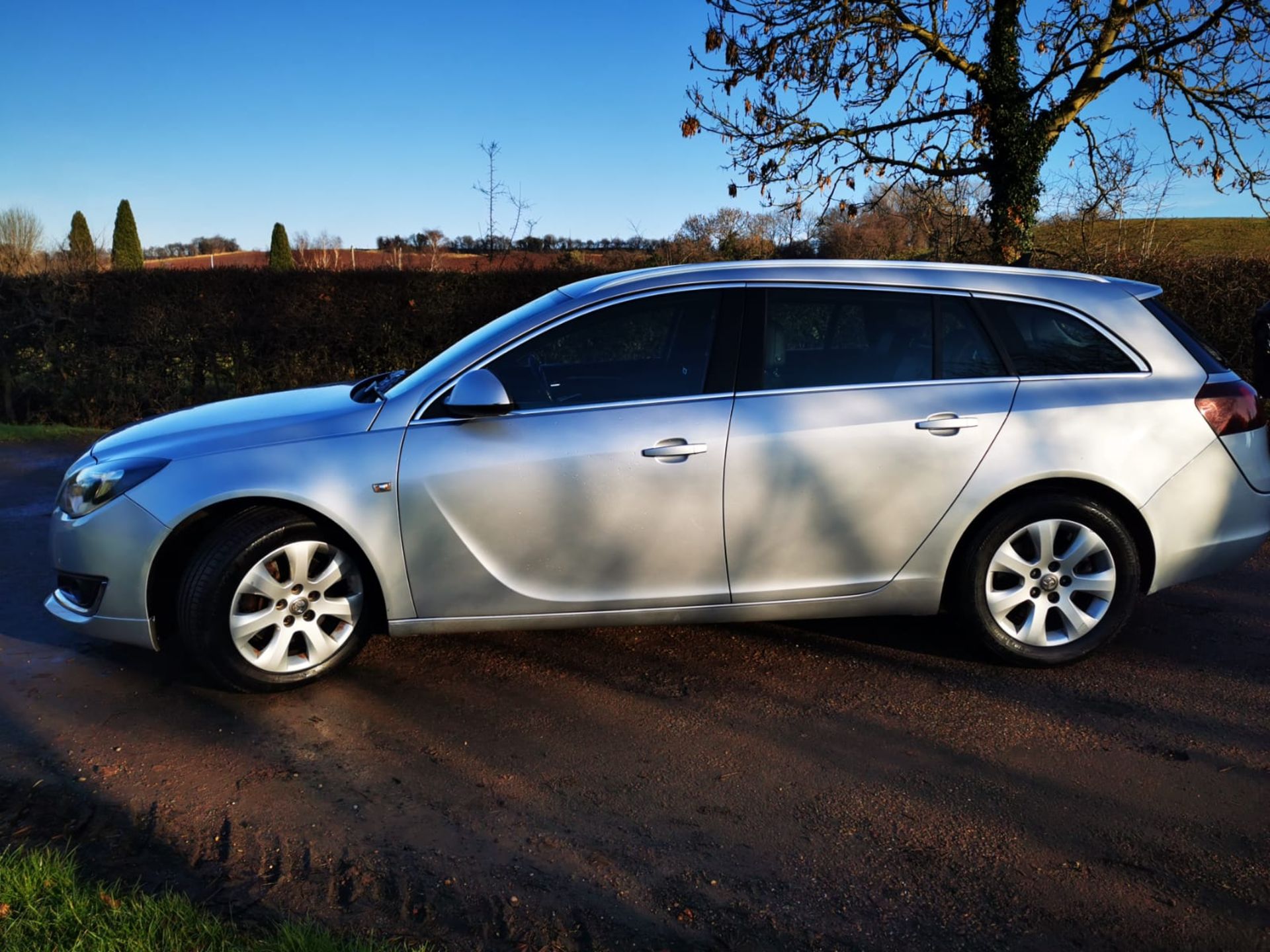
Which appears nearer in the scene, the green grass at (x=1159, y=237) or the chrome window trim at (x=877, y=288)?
the chrome window trim at (x=877, y=288)

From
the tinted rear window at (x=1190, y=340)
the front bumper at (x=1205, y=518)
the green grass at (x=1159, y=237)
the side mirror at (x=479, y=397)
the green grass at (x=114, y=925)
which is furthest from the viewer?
the green grass at (x=1159, y=237)

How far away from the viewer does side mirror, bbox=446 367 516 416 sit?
3955mm

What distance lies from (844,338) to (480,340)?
156cm

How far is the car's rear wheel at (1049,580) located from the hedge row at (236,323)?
8.25 metres

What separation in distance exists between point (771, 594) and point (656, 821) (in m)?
1.30

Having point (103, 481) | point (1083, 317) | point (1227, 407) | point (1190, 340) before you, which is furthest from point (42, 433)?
point (1227, 407)

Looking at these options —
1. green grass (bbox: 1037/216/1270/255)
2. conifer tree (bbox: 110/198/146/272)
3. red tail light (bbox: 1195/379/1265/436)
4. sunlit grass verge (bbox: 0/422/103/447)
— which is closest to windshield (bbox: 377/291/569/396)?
red tail light (bbox: 1195/379/1265/436)

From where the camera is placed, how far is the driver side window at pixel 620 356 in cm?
417

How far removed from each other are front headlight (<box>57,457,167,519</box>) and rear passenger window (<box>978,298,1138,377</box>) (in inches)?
138

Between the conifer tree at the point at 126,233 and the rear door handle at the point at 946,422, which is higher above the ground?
the conifer tree at the point at 126,233

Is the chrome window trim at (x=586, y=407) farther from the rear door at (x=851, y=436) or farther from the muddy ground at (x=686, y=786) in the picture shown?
the muddy ground at (x=686, y=786)

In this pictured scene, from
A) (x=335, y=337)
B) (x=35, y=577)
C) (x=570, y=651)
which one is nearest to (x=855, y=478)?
(x=570, y=651)

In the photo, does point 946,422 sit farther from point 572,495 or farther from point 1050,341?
point 572,495

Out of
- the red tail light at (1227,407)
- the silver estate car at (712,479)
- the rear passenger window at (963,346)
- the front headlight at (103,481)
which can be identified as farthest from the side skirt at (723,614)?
the red tail light at (1227,407)
